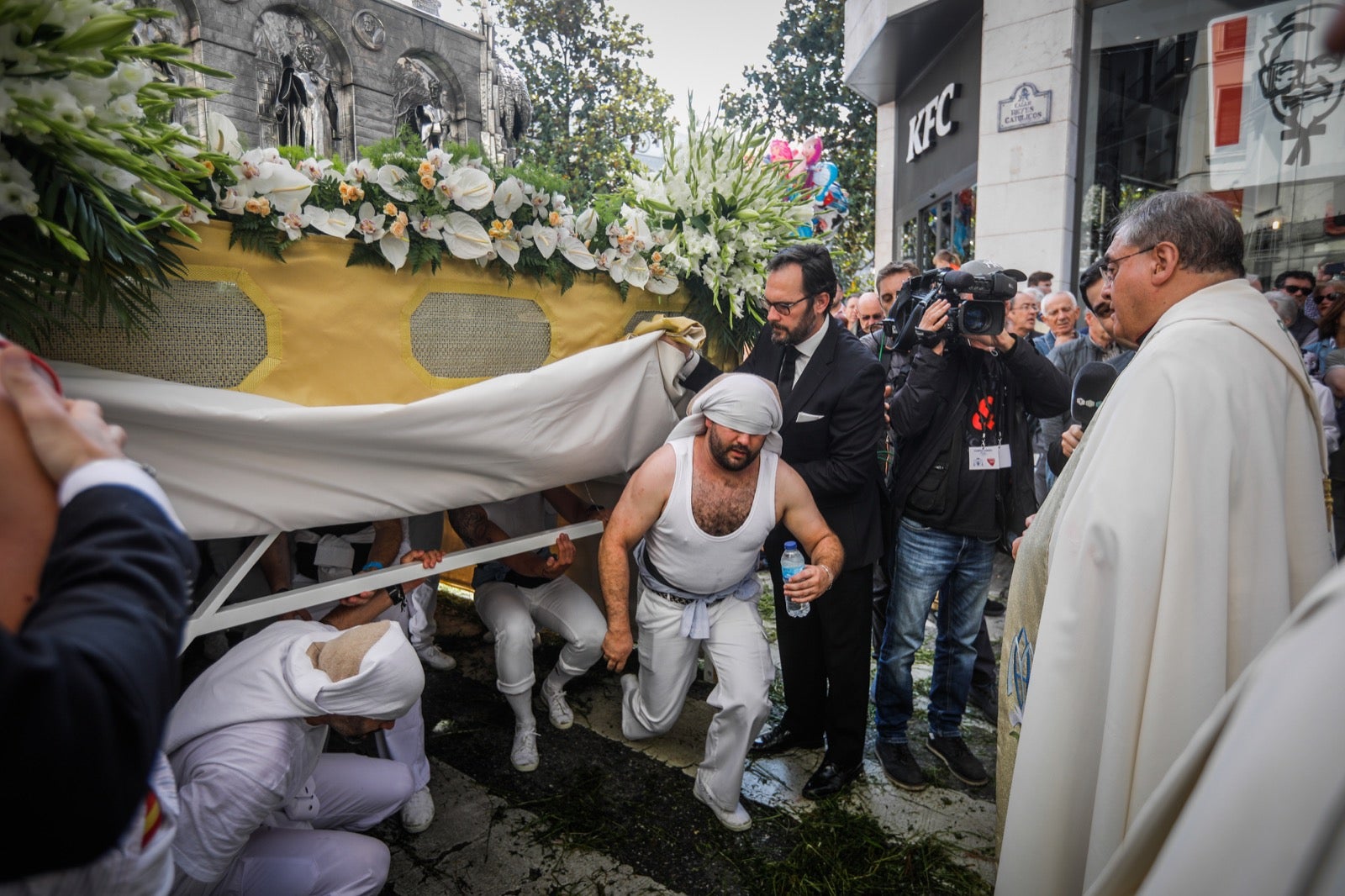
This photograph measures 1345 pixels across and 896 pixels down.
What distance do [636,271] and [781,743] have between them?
7.96ft

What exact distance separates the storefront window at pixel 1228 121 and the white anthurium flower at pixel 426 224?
7.84m

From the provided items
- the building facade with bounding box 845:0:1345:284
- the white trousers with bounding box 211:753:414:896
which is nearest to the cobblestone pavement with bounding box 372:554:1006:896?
the white trousers with bounding box 211:753:414:896

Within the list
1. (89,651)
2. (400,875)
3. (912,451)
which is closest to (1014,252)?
(912,451)

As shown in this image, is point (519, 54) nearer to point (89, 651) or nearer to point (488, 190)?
point (488, 190)

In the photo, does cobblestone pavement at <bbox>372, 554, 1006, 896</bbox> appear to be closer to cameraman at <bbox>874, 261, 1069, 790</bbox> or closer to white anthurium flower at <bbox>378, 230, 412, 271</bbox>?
cameraman at <bbox>874, 261, 1069, 790</bbox>

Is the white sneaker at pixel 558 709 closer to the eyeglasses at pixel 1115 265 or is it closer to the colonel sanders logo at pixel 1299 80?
the eyeglasses at pixel 1115 265

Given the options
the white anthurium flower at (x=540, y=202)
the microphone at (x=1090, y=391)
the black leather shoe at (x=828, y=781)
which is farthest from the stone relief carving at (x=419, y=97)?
the black leather shoe at (x=828, y=781)

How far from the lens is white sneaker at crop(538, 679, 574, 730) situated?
388 cm

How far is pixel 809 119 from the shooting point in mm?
17719

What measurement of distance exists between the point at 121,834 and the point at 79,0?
5.70ft

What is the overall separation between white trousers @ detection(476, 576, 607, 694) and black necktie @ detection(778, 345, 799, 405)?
1.50 m

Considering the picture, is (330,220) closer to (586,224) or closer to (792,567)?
(586,224)

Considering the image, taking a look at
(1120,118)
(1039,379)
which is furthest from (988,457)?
(1120,118)

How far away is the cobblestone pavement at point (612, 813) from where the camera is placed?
110 inches
